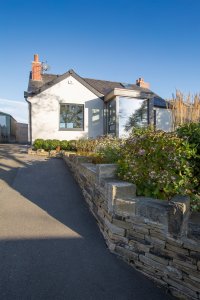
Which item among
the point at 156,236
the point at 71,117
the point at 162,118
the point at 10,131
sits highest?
the point at 162,118

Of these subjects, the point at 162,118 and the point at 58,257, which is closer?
the point at 58,257

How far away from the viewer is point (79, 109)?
1392 cm

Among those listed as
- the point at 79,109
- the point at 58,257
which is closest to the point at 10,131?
the point at 79,109

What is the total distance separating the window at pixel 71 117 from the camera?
1362 cm

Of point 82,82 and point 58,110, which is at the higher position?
point 82,82

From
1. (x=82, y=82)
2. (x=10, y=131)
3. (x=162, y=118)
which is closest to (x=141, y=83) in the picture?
(x=162, y=118)

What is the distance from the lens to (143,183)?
132 inches

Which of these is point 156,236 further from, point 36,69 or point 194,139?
point 36,69

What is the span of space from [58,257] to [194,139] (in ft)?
8.80

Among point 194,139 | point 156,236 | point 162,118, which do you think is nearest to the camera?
point 156,236

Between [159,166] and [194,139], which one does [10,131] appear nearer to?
[159,166]

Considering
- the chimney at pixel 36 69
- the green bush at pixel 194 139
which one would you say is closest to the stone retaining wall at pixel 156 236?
the green bush at pixel 194 139

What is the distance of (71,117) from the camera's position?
13.7 meters

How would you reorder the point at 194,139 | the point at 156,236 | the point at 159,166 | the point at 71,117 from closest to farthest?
the point at 156,236
the point at 159,166
the point at 194,139
the point at 71,117
